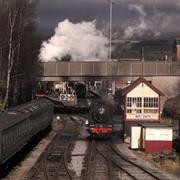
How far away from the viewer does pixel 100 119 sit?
4325 centimetres

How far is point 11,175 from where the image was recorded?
2622 centimetres

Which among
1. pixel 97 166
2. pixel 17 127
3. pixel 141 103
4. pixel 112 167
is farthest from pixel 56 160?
pixel 141 103

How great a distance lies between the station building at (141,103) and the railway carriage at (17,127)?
22.8 feet

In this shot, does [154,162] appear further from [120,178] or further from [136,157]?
[120,178]

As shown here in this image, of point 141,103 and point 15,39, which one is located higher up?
point 15,39

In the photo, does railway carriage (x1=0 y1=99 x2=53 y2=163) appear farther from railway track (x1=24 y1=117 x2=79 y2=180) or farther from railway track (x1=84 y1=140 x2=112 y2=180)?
railway track (x1=84 y1=140 x2=112 y2=180)

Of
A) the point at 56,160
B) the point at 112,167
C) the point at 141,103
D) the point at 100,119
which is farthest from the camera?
the point at 141,103

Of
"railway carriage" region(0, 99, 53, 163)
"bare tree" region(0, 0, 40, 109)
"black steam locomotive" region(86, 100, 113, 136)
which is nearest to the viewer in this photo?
"railway carriage" region(0, 99, 53, 163)

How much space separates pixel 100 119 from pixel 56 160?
39.0 feet

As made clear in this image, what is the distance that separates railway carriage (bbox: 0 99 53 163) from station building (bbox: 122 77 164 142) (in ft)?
22.8

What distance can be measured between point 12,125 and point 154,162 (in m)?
9.17

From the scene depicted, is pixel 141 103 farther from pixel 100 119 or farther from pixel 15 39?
pixel 15 39

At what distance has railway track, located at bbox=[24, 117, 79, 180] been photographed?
26062 mm

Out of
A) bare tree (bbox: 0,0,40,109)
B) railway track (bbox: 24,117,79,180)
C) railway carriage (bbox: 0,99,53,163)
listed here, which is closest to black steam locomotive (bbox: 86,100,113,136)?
railway track (bbox: 24,117,79,180)
